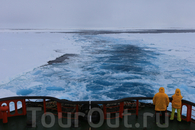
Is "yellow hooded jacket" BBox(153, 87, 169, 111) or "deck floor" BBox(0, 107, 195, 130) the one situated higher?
"yellow hooded jacket" BBox(153, 87, 169, 111)

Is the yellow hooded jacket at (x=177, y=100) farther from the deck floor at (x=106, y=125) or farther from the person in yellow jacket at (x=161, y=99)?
the deck floor at (x=106, y=125)

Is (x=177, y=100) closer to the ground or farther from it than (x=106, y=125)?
farther from it

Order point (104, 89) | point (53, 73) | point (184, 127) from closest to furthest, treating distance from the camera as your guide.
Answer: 1. point (184, 127)
2. point (104, 89)
3. point (53, 73)

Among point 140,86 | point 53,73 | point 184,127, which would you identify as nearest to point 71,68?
point 53,73

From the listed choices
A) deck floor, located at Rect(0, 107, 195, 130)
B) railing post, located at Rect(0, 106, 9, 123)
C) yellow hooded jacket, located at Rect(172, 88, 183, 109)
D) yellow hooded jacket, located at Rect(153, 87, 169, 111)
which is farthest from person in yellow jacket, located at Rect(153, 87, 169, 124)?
railing post, located at Rect(0, 106, 9, 123)

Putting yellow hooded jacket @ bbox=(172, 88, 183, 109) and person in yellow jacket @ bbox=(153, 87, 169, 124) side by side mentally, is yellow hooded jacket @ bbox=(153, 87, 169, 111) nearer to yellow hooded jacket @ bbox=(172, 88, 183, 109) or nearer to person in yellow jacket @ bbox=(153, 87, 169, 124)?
person in yellow jacket @ bbox=(153, 87, 169, 124)

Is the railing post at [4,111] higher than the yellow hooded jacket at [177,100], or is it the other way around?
the yellow hooded jacket at [177,100]

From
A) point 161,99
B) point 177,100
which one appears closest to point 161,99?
point 161,99

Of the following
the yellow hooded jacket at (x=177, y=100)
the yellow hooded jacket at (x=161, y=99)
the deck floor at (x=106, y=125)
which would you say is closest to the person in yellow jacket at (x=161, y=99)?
the yellow hooded jacket at (x=161, y=99)

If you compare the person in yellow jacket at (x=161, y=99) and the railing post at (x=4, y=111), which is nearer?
the person in yellow jacket at (x=161, y=99)

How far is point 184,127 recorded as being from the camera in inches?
152

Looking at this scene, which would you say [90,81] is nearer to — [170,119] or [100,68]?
[100,68]

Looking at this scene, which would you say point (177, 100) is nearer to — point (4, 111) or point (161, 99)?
point (161, 99)

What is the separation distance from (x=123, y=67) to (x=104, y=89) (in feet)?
17.2
